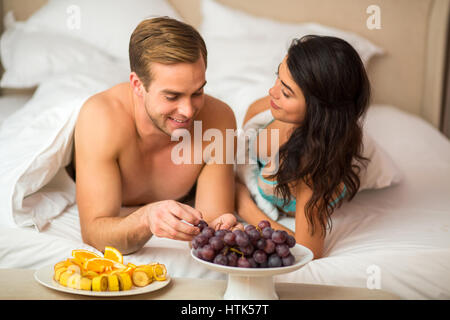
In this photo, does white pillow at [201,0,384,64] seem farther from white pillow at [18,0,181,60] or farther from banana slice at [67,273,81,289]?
banana slice at [67,273,81,289]

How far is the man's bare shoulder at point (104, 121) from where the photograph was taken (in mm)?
1355

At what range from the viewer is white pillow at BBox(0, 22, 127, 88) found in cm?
218

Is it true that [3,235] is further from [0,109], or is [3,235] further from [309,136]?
[0,109]

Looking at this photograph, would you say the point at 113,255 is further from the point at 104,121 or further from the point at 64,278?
the point at 104,121

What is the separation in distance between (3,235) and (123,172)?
347 millimetres

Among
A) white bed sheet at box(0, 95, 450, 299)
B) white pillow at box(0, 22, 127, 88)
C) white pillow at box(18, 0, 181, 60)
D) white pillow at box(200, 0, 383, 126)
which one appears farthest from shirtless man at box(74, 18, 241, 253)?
white pillow at box(18, 0, 181, 60)

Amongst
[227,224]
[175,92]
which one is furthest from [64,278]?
[175,92]

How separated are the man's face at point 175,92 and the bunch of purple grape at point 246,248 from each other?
434 mm

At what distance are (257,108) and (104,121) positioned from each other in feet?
2.03

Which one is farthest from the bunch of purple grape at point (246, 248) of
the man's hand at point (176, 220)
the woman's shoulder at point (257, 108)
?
the woman's shoulder at point (257, 108)

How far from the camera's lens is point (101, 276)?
3.05ft

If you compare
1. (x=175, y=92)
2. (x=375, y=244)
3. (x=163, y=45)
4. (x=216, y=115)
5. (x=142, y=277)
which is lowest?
(x=375, y=244)

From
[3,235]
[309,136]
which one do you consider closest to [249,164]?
[309,136]

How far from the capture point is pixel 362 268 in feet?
3.86
